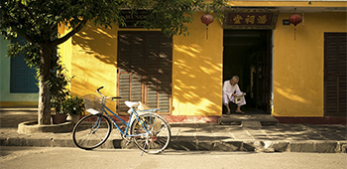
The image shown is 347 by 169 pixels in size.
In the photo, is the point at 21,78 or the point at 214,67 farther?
the point at 21,78

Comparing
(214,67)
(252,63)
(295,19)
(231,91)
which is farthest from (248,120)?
(252,63)

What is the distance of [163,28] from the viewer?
293 inches

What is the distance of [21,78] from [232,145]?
402 inches

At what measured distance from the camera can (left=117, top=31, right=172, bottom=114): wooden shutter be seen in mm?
8648

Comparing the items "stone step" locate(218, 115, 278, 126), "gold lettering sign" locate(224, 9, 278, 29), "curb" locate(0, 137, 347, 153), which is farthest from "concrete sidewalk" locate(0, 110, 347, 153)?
"gold lettering sign" locate(224, 9, 278, 29)

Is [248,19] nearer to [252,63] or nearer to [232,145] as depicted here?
[232,145]

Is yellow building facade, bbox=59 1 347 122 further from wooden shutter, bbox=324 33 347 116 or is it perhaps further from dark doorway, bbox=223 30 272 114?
dark doorway, bbox=223 30 272 114

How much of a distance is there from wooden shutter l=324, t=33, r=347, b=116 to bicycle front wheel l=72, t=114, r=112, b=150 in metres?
6.34

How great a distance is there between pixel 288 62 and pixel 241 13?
77.7 inches

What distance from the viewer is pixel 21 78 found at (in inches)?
497

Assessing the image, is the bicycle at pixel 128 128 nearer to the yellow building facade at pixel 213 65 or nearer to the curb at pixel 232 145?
the curb at pixel 232 145

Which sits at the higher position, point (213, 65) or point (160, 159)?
point (213, 65)

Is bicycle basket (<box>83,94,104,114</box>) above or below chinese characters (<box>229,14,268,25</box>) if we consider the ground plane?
below

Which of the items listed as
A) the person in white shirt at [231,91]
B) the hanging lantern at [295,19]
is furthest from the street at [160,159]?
the hanging lantern at [295,19]
